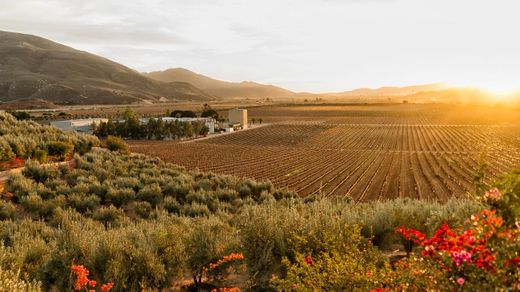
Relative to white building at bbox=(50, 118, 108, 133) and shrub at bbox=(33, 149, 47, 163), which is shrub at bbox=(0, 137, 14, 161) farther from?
white building at bbox=(50, 118, 108, 133)

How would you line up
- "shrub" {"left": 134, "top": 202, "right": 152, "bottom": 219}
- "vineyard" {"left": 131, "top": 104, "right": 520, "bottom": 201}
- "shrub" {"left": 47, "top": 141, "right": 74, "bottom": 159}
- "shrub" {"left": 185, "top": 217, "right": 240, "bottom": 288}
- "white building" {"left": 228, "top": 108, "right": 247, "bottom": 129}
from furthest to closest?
"white building" {"left": 228, "top": 108, "right": 247, "bottom": 129} → "vineyard" {"left": 131, "top": 104, "right": 520, "bottom": 201} → "shrub" {"left": 47, "top": 141, "right": 74, "bottom": 159} → "shrub" {"left": 134, "top": 202, "right": 152, "bottom": 219} → "shrub" {"left": 185, "top": 217, "right": 240, "bottom": 288}

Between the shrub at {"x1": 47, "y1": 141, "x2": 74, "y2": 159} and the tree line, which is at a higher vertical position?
the shrub at {"x1": 47, "y1": 141, "x2": 74, "y2": 159}

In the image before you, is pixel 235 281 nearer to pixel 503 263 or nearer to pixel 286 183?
pixel 503 263

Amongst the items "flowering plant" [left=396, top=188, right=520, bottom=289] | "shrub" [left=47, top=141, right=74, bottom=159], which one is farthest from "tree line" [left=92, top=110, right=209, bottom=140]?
"flowering plant" [left=396, top=188, right=520, bottom=289]

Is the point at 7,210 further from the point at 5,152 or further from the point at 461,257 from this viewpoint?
the point at 461,257

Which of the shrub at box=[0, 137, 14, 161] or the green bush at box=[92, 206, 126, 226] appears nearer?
the green bush at box=[92, 206, 126, 226]

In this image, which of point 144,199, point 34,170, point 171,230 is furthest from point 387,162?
point 171,230

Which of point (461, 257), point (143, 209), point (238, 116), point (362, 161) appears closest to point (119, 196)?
point (143, 209)

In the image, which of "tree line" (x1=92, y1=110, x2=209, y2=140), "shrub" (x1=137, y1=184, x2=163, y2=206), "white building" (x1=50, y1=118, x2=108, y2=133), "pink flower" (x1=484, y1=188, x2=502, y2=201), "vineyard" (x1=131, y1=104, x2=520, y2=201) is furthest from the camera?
"tree line" (x1=92, y1=110, x2=209, y2=140)

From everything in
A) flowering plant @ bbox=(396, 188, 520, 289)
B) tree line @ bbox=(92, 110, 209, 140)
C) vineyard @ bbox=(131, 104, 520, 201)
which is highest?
flowering plant @ bbox=(396, 188, 520, 289)

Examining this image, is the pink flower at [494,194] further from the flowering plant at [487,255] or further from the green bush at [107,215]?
the green bush at [107,215]

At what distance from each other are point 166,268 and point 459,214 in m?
6.57

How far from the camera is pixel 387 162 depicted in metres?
41.8

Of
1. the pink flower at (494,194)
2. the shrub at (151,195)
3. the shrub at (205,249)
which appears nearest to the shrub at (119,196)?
the shrub at (151,195)
